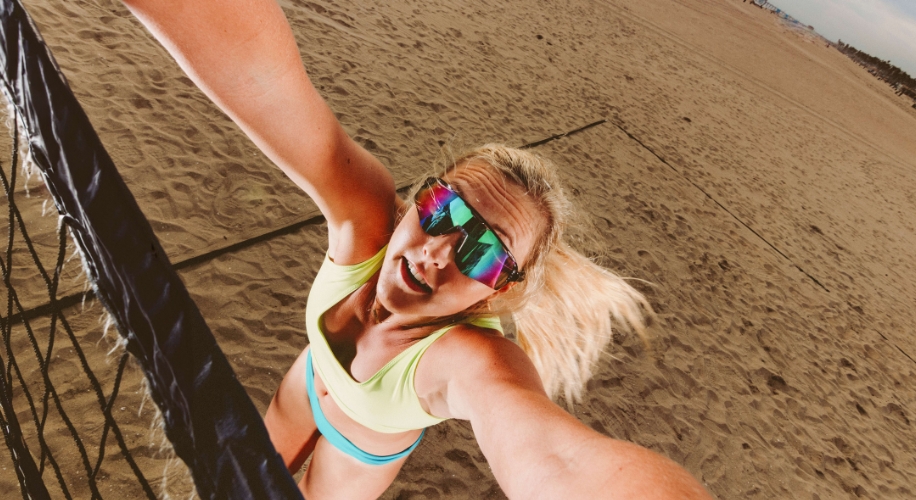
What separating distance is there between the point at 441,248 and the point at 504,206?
26cm

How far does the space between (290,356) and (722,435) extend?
3.99 meters

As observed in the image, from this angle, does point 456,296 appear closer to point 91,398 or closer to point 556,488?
point 556,488

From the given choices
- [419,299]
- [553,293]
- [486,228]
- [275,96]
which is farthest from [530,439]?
[275,96]

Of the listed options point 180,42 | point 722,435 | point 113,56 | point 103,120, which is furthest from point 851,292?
point 113,56

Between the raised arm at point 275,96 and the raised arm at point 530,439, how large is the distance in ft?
1.78

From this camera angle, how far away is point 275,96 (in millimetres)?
1140

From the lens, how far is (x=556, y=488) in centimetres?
95

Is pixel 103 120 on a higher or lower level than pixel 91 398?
higher

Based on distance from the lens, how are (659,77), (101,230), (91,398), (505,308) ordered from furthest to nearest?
(659,77) < (91,398) < (505,308) < (101,230)

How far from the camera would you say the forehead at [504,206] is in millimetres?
1474

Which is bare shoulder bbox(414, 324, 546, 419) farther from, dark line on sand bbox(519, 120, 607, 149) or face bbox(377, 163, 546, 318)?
dark line on sand bbox(519, 120, 607, 149)

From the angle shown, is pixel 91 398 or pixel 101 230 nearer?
pixel 101 230

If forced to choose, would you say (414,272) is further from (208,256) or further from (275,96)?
(208,256)

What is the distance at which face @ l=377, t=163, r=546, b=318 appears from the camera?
141 centimetres
